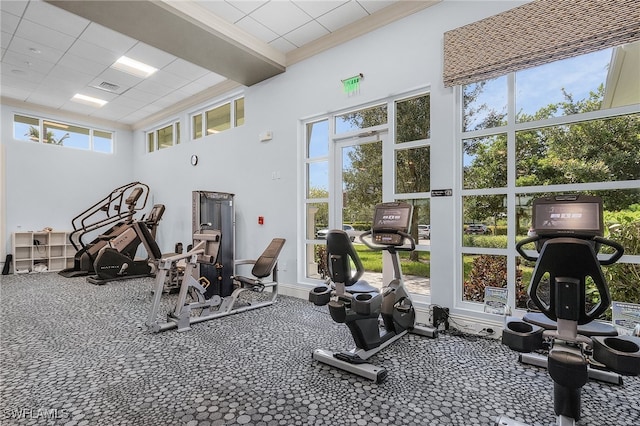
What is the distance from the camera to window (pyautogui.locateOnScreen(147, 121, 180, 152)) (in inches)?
304

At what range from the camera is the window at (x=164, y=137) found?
773cm

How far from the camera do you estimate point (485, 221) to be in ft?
11.5

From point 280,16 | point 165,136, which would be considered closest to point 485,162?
point 280,16

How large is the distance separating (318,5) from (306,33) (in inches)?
25.1

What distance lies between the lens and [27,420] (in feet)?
6.26

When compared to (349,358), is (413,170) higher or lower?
higher

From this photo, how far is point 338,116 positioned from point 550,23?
2.57 meters

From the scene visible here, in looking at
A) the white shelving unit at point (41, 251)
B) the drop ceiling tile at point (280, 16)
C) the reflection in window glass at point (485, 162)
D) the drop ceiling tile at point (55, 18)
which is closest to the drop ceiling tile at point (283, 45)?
the drop ceiling tile at point (280, 16)

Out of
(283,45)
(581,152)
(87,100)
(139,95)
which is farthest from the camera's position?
(87,100)

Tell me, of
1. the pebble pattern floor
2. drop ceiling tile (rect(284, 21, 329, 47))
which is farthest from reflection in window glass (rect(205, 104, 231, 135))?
the pebble pattern floor

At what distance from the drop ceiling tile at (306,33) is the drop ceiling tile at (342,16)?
0.10 m

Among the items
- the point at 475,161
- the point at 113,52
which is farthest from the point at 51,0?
the point at 475,161

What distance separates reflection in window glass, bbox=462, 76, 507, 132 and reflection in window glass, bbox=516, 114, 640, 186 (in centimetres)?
32

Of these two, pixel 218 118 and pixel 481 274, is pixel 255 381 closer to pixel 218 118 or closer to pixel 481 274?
pixel 481 274
